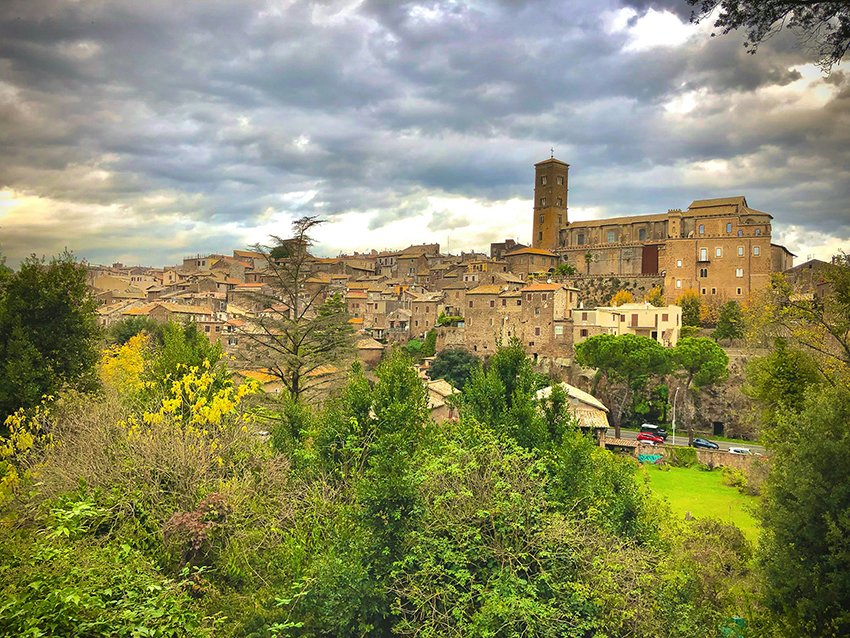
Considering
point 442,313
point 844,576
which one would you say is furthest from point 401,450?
point 442,313

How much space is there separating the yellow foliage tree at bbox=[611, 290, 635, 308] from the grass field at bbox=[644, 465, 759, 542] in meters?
33.7

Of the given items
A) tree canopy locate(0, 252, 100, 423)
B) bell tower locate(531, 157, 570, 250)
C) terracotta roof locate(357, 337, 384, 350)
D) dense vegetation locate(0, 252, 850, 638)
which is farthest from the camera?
bell tower locate(531, 157, 570, 250)

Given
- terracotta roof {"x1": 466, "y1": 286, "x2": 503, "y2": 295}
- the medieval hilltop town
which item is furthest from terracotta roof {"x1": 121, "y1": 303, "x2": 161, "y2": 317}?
terracotta roof {"x1": 466, "y1": 286, "x2": 503, "y2": 295}

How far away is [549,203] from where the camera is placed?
290 ft

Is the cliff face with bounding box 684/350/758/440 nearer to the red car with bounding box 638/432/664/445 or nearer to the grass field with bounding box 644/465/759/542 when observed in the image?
the red car with bounding box 638/432/664/445

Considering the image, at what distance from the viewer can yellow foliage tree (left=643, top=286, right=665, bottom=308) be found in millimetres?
61294

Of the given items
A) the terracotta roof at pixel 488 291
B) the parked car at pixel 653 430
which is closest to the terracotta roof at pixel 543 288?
the terracotta roof at pixel 488 291

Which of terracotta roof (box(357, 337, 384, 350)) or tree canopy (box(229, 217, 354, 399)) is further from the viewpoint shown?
terracotta roof (box(357, 337, 384, 350))

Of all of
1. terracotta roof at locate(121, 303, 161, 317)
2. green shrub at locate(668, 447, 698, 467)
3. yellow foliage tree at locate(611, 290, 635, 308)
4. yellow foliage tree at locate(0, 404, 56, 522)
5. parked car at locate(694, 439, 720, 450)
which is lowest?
parked car at locate(694, 439, 720, 450)

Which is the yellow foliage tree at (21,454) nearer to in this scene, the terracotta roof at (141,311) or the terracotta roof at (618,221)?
the terracotta roof at (141,311)

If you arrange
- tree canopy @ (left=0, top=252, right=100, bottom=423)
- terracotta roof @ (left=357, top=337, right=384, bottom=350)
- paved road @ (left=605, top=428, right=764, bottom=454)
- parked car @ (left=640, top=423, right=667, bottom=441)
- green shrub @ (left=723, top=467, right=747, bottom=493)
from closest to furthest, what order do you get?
tree canopy @ (left=0, top=252, right=100, bottom=423) → green shrub @ (left=723, top=467, right=747, bottom=493) → paved road @ (left=605, top=428, right=764, bottom=454) → parked car @ (left=640, top=423, right=667, bottom=441) → terracotta roof @ (left=357, top=337, right=384, bottom=350)

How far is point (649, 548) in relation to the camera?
1197 centimetres

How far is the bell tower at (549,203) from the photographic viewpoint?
86.6 metres

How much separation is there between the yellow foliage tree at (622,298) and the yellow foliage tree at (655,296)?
5.83 ft
